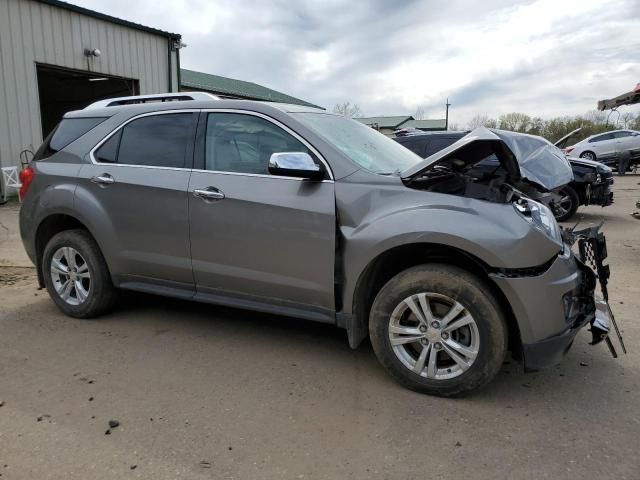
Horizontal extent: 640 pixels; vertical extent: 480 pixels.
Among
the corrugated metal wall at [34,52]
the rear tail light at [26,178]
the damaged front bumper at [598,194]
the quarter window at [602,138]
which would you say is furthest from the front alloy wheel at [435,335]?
the quarter window at [602,138]

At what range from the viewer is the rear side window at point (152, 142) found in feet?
13.2

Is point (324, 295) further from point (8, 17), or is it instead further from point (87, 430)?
point (8, 17)

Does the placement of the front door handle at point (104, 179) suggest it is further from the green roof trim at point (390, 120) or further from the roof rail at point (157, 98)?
the green roof trim at point (390, 120)

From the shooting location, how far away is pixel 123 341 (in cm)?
411

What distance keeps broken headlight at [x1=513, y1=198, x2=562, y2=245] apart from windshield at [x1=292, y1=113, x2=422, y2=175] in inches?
36.6

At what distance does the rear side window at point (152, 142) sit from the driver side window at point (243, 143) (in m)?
0.23

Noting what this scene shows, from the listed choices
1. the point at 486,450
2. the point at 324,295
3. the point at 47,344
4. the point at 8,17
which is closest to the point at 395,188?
the point at 324,295

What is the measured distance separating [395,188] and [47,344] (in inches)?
117

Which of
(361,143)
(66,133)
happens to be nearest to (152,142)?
(66,133)

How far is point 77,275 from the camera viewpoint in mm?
4535

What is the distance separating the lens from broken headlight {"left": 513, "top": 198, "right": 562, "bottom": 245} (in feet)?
9.64

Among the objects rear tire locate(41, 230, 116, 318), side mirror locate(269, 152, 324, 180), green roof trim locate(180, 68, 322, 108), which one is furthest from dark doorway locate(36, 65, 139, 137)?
side mirror locate(269, 152, 324, 180)

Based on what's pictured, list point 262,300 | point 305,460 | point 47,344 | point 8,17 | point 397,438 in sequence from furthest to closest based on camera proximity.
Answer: point 8,17 → point 47,344 → point 262,300 → point 397,438 → point 305,460

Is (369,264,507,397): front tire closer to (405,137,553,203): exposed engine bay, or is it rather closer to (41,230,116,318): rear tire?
(405,137,553,203): exposed engine bay
